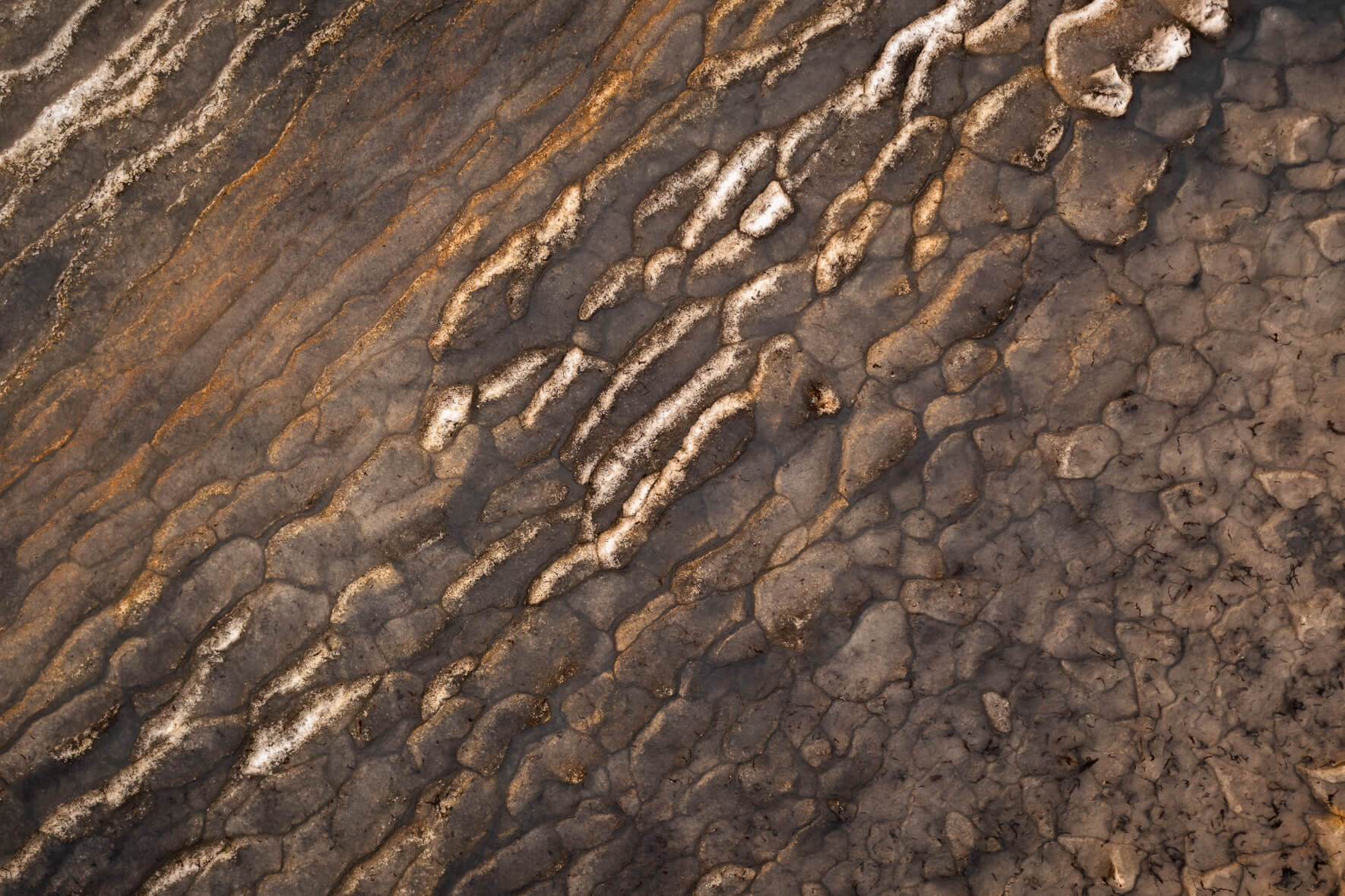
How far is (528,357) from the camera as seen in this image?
1.53 meters

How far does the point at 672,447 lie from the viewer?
151 centimetres

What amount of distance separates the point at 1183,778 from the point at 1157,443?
58cm

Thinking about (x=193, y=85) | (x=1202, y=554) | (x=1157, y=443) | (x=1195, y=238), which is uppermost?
(x=193, y=85)

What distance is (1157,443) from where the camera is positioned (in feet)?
4.70

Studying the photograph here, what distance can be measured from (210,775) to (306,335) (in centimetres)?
83

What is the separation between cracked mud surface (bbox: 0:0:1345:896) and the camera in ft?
4.68

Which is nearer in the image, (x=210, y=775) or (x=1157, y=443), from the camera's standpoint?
(x=1157, y=443)

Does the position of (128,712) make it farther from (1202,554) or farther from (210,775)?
(1202,554)

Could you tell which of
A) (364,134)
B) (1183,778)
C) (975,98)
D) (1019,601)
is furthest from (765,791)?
(364,134)

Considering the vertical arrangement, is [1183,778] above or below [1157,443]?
below

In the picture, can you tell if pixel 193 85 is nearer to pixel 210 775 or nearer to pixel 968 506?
pixel 210 775

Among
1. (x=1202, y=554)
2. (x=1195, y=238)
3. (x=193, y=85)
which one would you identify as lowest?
(x=1202, y=554)

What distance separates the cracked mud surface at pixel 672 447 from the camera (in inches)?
56.1

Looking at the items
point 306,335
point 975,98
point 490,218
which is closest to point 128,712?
point 306,335
